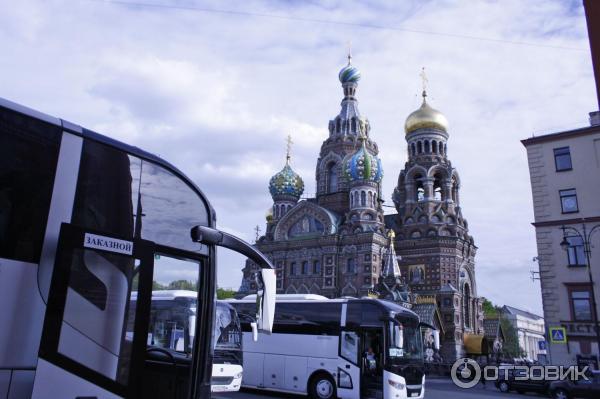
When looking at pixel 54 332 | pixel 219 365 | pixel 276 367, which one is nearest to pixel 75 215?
pixel 54 332

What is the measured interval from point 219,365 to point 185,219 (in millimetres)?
7661

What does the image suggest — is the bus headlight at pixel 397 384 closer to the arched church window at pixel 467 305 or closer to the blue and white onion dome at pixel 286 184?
the arched church window at pixel 467 305

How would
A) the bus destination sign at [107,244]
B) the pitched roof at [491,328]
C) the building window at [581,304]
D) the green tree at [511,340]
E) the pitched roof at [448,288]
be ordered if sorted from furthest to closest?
the green tree at [511,340] < the pitched roof at [491,328] < the pitched roof at [448,288] < the building window at [581,304] < the bus destination sign at [107,244]

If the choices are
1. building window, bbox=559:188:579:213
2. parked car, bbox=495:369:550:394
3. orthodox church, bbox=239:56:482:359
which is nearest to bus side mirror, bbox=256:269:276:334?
parked car, bbox=495:369:550:394

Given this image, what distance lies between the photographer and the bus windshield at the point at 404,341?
12812 millimetres

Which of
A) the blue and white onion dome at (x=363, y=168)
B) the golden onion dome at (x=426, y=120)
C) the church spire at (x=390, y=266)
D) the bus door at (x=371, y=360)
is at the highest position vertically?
the golden onion dome at (x=426, y=120)

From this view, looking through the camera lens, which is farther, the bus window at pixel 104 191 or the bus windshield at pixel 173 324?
the bus windshield at pixel 173 324

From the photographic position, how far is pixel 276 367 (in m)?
14.4

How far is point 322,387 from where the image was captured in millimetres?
13383

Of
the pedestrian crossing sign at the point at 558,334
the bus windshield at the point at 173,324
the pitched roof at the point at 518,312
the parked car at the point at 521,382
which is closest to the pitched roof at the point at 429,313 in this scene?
the parked car at the point at 521,382

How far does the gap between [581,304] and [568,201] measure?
449cm

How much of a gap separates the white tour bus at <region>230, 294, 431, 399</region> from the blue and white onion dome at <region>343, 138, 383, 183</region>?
3076cm

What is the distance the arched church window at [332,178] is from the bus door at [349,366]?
3714 centimetres

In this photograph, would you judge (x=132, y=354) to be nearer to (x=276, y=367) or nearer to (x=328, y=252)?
(x=276, y=367)
